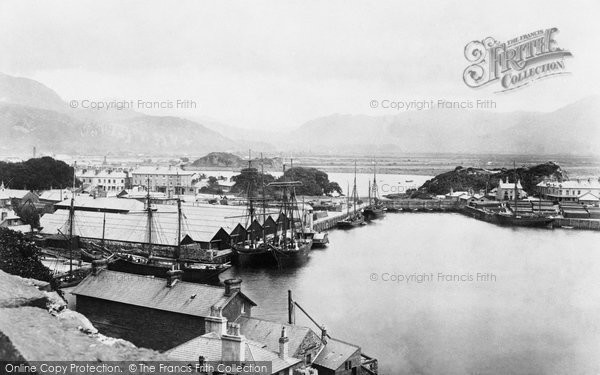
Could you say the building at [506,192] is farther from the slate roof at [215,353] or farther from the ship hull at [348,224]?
the slate roof at [215,353]

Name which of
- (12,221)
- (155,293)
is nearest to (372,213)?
(12,221)

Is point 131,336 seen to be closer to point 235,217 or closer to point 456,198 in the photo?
point 235,217

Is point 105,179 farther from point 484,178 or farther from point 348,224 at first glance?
point 484,178

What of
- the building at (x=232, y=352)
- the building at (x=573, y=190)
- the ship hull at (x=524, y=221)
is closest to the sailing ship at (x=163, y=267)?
the building at (x=232, y=352)

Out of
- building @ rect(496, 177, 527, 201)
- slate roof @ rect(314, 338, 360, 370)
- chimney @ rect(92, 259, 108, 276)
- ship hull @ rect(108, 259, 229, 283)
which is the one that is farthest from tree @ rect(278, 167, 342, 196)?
slate roof @ rect(314, 338, 360, 370)

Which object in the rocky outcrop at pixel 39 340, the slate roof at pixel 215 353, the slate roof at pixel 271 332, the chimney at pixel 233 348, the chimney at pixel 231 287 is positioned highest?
the rocky outcrop at pixel 39 340

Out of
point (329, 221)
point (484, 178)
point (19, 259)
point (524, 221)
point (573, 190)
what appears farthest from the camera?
point (484, 178)
